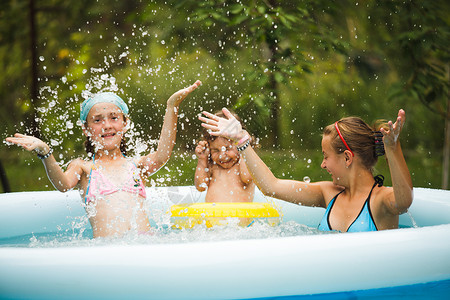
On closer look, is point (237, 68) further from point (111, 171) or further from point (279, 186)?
point (279, 186)

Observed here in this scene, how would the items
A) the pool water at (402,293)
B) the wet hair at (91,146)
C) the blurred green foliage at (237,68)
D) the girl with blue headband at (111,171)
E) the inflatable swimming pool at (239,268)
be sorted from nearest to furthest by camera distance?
1. the inflatable swimming pool at (239,268)
2. the pool water at (402,293)
3. the girl with blue headband at (111,171)
4. the wet hair at (91,146)
5. the blurred green foliage at (237,68)

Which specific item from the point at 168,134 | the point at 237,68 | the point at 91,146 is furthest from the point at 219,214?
the point at 237,68

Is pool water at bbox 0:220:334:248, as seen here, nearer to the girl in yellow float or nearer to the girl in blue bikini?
the girl in blue bikini

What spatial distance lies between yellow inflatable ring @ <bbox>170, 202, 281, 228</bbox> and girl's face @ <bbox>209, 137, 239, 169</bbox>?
79 cm

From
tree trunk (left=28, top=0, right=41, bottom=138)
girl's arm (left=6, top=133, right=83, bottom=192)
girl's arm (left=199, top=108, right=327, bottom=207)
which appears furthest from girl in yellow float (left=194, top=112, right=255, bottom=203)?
tree trunk (left=28, top=0, right=41, bottom=138)

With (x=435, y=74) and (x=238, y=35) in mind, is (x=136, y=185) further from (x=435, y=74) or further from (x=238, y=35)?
(x=435, y=74)

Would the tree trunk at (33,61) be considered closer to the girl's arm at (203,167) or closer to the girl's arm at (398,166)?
the girl's arm at (203,167)

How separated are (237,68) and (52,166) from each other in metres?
6.56

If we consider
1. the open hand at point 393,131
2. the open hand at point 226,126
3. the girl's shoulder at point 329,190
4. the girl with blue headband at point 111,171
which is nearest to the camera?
the open hand at point 393,131

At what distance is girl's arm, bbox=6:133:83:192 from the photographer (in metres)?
2.57

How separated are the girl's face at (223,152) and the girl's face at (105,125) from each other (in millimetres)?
831

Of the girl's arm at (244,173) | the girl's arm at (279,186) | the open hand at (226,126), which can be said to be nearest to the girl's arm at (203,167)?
the girl's arm at (244,173)

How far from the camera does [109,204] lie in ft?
10.1

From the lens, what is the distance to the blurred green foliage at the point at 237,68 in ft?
17.1
